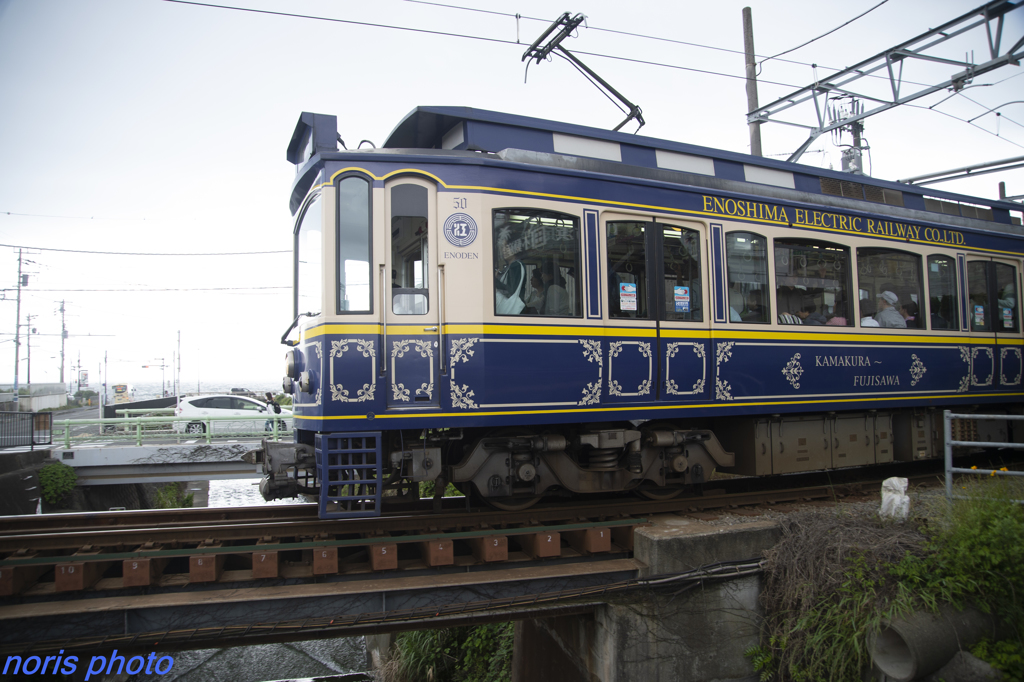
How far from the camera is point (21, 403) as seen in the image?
3722 centimetres

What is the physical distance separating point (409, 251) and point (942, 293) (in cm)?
727

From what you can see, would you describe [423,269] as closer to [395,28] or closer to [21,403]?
[395,28]

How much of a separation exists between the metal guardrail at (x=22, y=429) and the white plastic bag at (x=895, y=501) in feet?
55.5

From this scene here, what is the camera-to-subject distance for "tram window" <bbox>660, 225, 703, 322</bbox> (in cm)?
588

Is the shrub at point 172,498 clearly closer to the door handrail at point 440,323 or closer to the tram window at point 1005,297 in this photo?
the door handrail at point 440,323

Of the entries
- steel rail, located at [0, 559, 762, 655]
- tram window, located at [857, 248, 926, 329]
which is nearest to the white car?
steel rail, located at [0, 559, 762, 655]

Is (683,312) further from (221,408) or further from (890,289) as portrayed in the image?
(221,408)

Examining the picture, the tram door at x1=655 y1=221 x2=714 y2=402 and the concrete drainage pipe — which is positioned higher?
the tram door at x1=655 y1=221 x2=714 y2=402

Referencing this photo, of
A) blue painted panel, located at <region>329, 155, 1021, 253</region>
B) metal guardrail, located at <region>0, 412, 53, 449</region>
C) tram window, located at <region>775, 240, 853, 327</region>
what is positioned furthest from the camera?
metal guardrail, located at <region>0, 412, 53, 449</region>

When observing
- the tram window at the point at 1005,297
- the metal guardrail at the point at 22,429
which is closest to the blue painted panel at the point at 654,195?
the tram window at the point at 1005,297

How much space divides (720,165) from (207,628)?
671 cm

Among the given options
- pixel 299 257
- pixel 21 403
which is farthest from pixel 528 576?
pixel 21 403

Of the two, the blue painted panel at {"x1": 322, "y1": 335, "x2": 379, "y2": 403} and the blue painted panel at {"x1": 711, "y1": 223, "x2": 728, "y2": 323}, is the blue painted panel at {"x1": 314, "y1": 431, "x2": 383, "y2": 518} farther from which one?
the blue painted panel at {"x1": 711, "y1": 223, "x2": 728, "y2": 323}

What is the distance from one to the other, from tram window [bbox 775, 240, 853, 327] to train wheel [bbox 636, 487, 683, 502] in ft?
7.57
